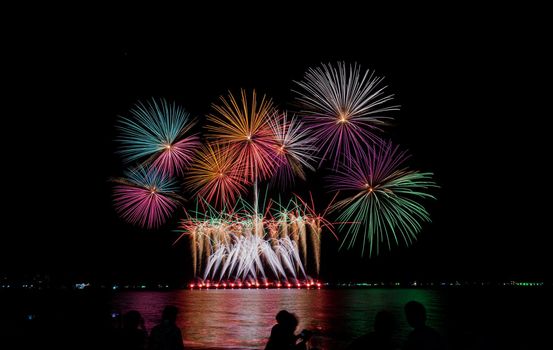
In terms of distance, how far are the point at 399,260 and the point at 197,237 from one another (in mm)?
93917

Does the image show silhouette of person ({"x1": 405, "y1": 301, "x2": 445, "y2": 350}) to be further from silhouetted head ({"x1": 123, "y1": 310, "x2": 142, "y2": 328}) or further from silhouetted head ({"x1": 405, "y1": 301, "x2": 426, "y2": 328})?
silhouetted head ({"x1": 123, "y1": 310, "x2": 142, "y2": 328})

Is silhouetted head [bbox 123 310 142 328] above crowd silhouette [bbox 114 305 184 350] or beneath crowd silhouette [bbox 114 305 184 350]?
above

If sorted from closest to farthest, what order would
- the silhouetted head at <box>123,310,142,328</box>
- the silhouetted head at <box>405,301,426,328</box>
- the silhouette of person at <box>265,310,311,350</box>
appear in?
the silhouetted head at <box>405,301,426,328</box>
the silhouette of person at <box>265,310,311,350</box>
the silhouetted head at <box>123,310,142,328</box>

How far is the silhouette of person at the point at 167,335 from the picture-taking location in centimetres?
716

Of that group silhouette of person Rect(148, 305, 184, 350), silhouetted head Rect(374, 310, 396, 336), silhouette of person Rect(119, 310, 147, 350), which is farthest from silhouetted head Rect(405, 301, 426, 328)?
silhouette of person Rect(119, 310, 147, 350)

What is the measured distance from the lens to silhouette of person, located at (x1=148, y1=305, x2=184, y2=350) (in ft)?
23.5

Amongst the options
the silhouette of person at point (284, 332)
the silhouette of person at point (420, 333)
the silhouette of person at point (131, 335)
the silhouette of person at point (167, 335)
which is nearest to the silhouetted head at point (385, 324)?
the silhouette of person at point (420, 333)

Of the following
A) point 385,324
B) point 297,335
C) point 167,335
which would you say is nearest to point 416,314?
point 385,324

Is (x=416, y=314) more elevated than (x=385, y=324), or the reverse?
(x=416, y=314)

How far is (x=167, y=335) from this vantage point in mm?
7172

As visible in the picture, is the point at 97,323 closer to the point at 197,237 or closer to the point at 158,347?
the point at 158,347

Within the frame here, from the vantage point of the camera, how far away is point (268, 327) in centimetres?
2175

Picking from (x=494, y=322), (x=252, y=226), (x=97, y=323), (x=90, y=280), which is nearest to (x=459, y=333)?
(x=97, y=323)

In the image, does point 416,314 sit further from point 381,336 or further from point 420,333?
point 381,336
